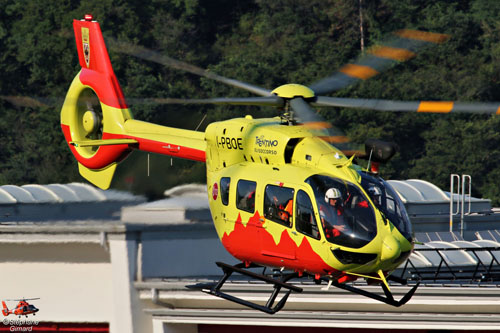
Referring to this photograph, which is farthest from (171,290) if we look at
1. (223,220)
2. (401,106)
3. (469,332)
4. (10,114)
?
(10,114)

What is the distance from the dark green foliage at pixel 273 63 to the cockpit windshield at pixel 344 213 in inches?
1626

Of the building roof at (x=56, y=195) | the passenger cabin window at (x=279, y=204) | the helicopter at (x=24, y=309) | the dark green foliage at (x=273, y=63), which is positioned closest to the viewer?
the passenger cabin window at (x=279, y=204)

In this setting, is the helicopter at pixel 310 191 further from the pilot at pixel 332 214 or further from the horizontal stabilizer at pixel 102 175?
the horizontal stabilizer at pixel 102 175

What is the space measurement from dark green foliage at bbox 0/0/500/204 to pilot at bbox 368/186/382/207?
135 ft

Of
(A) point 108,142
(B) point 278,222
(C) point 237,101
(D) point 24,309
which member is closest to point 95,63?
(A) point 108,142

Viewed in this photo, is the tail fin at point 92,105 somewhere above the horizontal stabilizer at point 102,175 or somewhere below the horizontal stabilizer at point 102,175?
above

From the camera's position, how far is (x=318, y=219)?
18344mm

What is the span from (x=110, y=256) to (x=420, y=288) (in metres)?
7.82

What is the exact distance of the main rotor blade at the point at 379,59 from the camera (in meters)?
18.0

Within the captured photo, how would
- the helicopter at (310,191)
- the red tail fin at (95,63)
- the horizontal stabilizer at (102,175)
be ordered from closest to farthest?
the helicopter at (310,191) < the horizontal stabilizer at (102,175) < the red tail fin at (95,63)

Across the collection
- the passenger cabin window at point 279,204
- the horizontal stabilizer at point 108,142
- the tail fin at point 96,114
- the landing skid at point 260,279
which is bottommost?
the landing skid at point 260,279

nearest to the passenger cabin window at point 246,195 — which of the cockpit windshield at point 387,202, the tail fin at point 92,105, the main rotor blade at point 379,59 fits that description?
the cockpit windshield at point 387,202

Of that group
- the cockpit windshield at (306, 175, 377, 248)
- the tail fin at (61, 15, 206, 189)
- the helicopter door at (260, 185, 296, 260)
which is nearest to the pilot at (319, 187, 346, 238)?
the cockpit windshield at (306, 175, 377, 248)

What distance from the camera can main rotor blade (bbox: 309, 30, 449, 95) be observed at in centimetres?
1798
